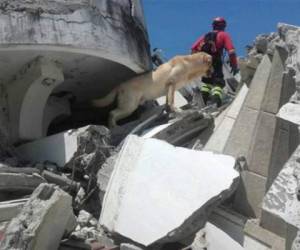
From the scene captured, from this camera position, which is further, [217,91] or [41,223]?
[217,91]

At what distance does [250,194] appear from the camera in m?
6.84

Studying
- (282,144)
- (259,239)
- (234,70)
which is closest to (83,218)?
(259,239)

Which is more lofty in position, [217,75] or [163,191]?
[217,75]

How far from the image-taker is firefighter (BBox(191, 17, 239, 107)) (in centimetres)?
1087

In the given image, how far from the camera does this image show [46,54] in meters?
9.26

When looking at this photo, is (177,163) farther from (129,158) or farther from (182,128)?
(182,128)

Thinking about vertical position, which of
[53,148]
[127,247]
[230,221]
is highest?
[53,148]

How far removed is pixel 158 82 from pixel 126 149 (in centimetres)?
214

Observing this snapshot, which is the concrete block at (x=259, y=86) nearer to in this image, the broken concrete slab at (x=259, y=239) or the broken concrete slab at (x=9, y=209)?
the broken concrete slab at (x=259, y=239)

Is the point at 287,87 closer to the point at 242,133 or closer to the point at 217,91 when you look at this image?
the point at 242,133

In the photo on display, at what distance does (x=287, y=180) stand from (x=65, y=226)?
7.55 feet

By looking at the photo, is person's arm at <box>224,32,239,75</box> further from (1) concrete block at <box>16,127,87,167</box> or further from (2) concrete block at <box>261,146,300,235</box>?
(2) concrete block at <box>261,146,300,235</box>

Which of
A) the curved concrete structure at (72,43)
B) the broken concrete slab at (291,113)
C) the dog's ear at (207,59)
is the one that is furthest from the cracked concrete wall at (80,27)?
the broken concrete slab at (291,113)

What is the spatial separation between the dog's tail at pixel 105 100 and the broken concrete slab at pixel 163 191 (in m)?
2.49
